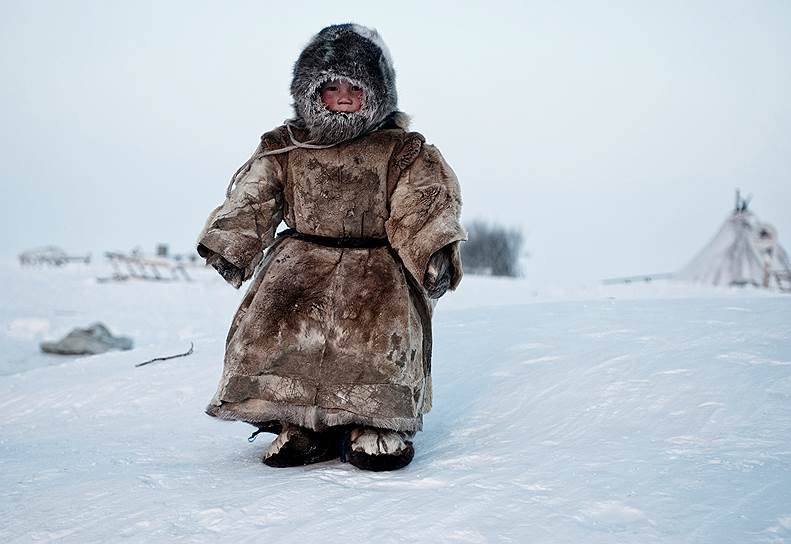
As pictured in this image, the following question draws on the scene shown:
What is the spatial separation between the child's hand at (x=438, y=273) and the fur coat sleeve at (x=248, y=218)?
0.59m

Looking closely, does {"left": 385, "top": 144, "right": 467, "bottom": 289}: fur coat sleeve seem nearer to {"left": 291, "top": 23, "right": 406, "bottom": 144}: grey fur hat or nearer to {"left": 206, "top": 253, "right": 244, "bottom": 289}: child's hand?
{"left": 291, "top": 23, "right": 406, "bottom": 144}: grey fur hat

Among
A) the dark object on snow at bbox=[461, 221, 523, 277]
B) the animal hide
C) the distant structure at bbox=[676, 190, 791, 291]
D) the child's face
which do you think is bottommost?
the dark object on snow at bbox=[461, 221, 523, 277]

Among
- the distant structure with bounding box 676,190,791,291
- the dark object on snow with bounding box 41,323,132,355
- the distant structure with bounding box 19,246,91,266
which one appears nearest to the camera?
the dark object on snow with bounding box 41,323,132,355

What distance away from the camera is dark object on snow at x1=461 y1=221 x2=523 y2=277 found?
2931 centimetres

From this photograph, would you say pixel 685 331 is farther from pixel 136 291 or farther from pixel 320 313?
pixel 136 291

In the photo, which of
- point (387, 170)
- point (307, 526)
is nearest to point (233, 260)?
point (387, 170)

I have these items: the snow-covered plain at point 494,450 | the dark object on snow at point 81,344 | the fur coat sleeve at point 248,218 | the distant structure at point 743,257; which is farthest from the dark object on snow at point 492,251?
the fur coat sleeve at point 248,218

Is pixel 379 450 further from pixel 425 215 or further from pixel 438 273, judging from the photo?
pixel 425 215

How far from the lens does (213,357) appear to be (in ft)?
13.9

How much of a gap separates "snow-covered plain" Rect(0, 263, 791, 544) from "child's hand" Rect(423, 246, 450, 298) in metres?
0.51

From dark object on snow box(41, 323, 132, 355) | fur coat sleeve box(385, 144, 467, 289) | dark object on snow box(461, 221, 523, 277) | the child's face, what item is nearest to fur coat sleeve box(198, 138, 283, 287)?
the child's face

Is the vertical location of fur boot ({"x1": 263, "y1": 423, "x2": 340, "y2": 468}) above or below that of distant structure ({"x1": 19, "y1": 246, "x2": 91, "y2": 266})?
above

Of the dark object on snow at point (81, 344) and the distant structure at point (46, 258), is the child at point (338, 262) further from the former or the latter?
the distant structure at point (46, 258)

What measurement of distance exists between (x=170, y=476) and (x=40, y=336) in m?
7.55
